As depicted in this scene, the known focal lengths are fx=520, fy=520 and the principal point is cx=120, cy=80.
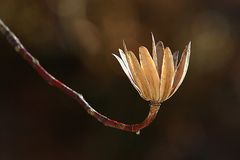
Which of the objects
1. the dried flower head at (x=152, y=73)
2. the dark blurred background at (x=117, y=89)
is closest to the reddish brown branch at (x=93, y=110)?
the dried flower head at (x=152, y=73)

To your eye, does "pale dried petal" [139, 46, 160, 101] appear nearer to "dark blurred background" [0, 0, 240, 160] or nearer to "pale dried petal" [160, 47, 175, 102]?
"pale dried petal" [160, 47, 175, 102]

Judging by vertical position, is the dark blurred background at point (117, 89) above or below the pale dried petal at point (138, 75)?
above

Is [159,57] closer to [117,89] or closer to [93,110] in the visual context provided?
[93,110]

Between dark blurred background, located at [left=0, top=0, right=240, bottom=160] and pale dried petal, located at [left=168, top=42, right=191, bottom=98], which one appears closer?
pale dried petal, located at [left=168, top=42, right=191, bottom=98]

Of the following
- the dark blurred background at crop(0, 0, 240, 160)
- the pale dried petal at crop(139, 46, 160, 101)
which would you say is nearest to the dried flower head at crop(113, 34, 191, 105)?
the pale dried petal at crop(139, 46, 160, 101)

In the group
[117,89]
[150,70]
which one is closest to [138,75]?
[150,70]

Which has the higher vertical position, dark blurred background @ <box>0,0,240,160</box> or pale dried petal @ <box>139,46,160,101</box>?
dark blurred background @ <box>0,0,240,160</box>

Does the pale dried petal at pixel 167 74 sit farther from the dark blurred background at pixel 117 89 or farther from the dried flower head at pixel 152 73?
the dark blurred background at pixel 117 89
